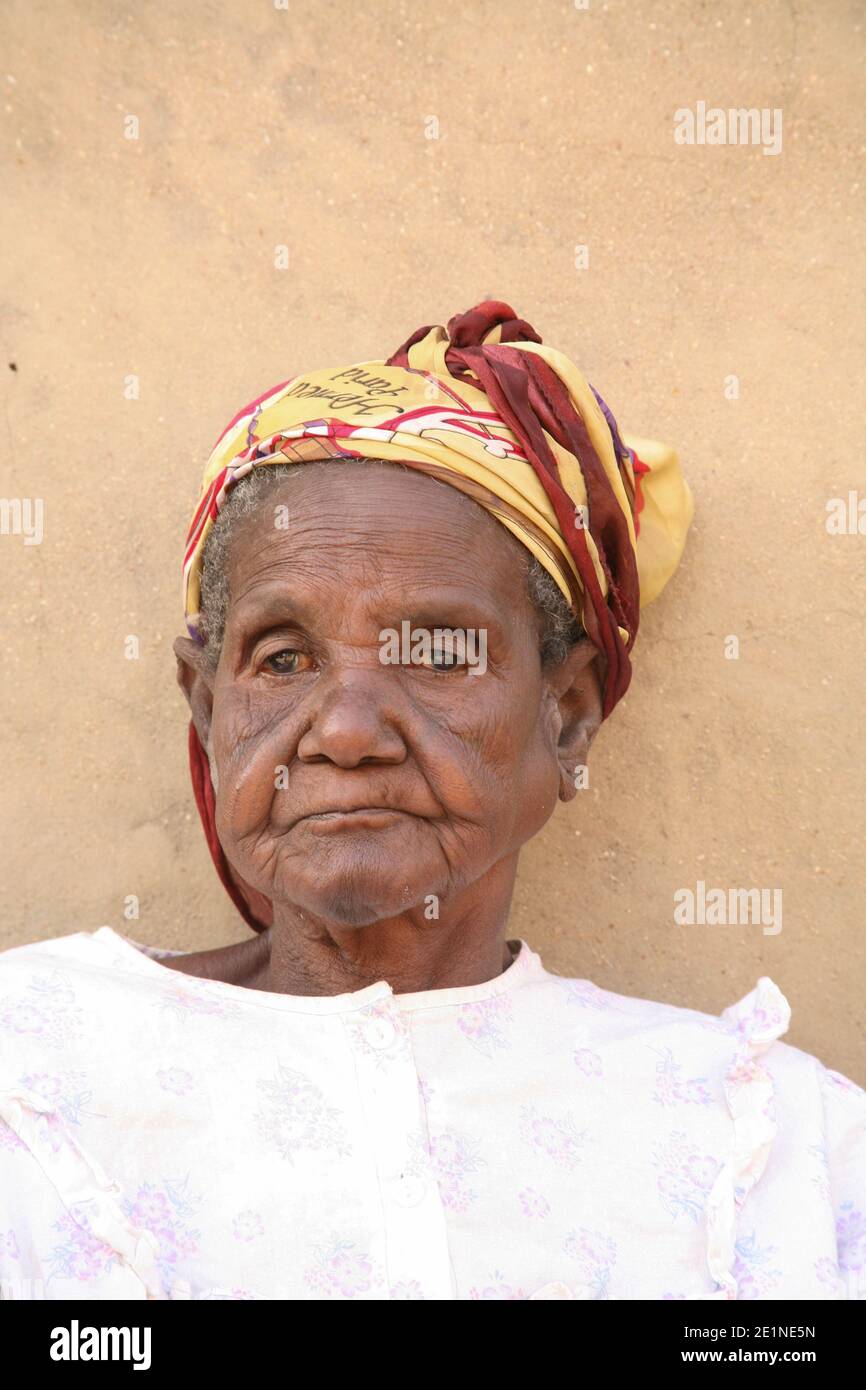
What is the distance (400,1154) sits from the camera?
221 centimetres

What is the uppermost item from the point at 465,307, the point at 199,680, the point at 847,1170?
the point at 465,307

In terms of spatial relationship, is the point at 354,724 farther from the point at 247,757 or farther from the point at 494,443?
the point at 494,443

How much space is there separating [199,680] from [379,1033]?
0.86 m

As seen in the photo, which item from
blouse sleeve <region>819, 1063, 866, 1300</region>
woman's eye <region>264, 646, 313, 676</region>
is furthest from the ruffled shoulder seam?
woman's eye <region>264, 646, 313, 676</region>

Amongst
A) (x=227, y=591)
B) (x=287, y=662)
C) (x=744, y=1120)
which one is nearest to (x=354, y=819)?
(x=287, y=662)

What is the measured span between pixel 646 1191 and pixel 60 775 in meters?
1.70

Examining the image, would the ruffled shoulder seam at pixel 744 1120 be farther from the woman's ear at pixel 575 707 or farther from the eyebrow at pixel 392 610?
the eyebrow at pixel 392 610

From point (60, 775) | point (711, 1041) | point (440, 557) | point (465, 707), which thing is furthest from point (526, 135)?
point (711, 1041)

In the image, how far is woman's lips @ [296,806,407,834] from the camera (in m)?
2.24

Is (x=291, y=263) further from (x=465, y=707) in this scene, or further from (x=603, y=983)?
(x=603, y=983)

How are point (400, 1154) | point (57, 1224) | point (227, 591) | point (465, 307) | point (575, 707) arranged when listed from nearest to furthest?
point (57, 1224)
point (400, 1154)
point (227, 591)
point (575, 707)
point (465, 307)

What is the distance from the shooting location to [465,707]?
237 cm

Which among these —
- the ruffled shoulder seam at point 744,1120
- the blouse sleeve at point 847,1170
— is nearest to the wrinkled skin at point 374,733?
the ruffled shoulder seam at point 744,1120

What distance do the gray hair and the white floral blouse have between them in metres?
0.67
